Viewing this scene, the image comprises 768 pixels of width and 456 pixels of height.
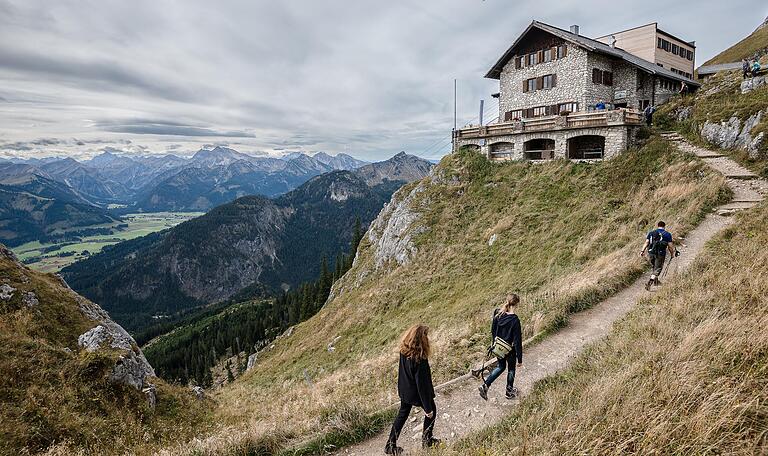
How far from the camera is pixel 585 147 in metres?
31.1

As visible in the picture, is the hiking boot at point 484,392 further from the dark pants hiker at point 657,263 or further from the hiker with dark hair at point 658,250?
the dark pants hiker at point 657,263

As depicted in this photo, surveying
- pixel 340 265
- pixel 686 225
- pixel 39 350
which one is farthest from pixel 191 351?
pixel 686 225

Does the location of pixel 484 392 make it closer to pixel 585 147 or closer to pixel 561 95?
pixel 585 147

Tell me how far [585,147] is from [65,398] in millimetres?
35909

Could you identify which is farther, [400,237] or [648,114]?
[400,237]

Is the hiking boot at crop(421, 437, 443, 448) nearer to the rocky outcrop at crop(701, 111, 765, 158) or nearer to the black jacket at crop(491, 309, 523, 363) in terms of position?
the black jacket at crop(491, 309, 523, 363)

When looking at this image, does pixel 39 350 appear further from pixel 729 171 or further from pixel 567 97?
pixel 567 97

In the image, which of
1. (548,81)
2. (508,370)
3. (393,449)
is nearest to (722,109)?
(548,81)

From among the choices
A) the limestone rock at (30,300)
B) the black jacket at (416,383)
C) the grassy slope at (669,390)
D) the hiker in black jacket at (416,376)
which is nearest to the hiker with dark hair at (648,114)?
the grassy slope at (669,390)

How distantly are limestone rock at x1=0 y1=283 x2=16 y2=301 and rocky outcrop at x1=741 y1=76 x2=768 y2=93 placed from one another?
49.0m

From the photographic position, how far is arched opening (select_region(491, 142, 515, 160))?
33.8m

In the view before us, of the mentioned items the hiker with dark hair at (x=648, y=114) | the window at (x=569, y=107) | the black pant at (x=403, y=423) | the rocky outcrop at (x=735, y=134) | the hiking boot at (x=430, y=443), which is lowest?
the hiking boot at (x=430, y=443)

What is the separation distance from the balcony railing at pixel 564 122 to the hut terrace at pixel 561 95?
7 cm

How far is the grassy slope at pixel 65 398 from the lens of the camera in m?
10.1
